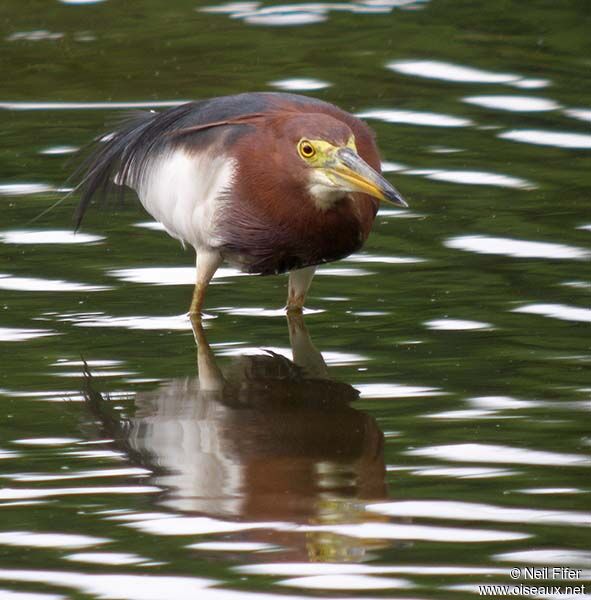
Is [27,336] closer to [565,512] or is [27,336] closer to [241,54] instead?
[565,512]

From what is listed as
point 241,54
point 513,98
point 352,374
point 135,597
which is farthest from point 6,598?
point 241,54

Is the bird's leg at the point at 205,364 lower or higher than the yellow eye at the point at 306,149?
lower

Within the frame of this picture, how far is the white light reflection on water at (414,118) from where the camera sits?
40.5 feet

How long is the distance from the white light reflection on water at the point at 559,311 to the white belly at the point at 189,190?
64.7 inches

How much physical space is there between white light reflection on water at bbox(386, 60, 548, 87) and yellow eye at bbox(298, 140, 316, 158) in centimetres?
556

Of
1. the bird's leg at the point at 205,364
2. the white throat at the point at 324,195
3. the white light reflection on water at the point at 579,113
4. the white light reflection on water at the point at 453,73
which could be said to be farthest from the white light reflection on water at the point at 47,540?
the white light reflection on water at the point at 453,73

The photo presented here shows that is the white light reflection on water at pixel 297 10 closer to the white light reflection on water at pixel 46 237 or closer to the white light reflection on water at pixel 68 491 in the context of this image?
the white light reflection on water at pixel 46 237

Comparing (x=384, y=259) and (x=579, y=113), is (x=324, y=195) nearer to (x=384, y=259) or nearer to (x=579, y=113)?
(x=384, y=259)

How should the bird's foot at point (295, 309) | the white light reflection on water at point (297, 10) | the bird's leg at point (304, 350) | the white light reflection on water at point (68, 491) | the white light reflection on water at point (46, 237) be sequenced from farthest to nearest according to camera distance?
the white light reflection on water at point (297, 10) → the white light reflection on water at point (46, 237) → the bird's foot at point (295, 309) → the bird's leg at point (304, 350) → the white light reflection on water at point (68, 491)

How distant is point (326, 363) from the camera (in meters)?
8.11

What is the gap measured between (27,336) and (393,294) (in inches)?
77.7

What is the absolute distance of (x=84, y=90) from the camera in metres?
13.7

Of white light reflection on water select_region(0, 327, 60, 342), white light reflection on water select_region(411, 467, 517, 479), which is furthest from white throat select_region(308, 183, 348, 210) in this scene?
white light reflection on water select_region(411, 467, 517, 479)

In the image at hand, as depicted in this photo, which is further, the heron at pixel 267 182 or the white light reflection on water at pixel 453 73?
the white light reflection on water at pixel 453 73
